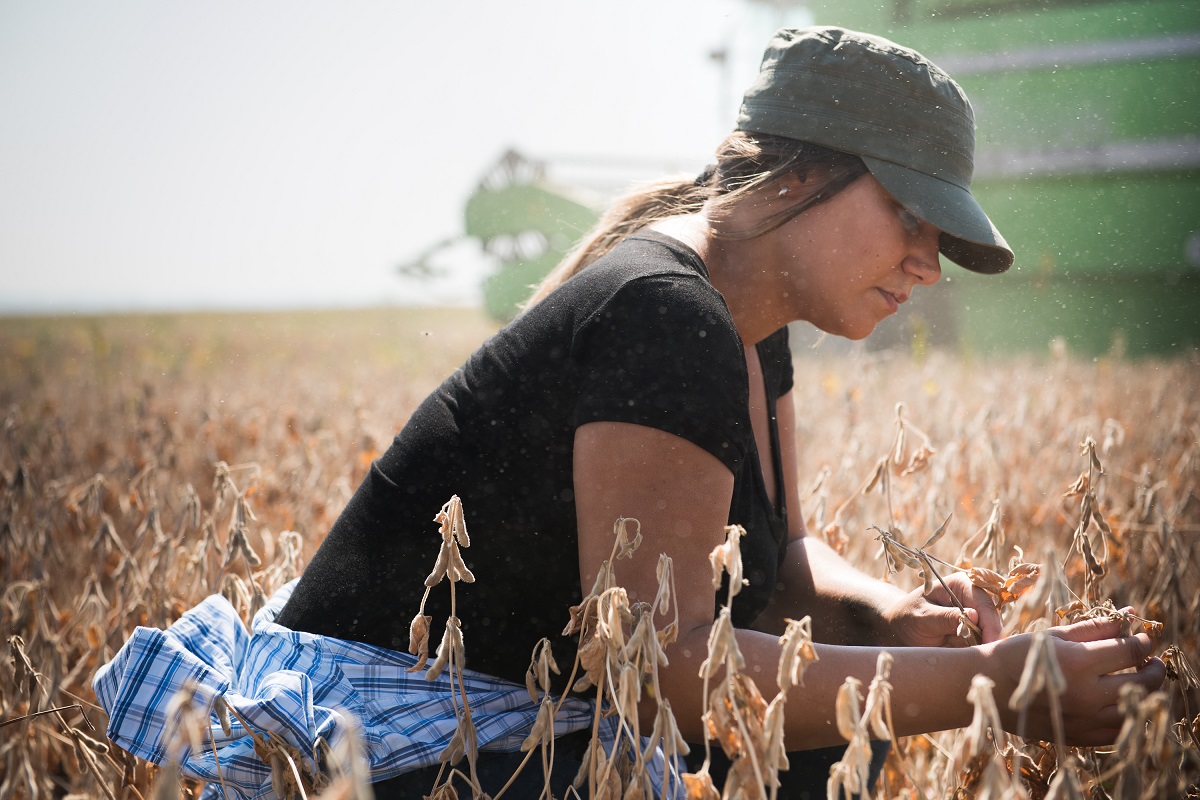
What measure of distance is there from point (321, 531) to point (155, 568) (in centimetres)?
43

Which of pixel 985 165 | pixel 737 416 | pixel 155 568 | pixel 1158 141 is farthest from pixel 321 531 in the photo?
pixel 1158 141

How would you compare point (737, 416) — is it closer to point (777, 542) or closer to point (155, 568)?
point (777, 542)

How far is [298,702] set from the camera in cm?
103

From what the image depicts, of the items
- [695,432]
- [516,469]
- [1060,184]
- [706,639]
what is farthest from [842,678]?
[1060,184]

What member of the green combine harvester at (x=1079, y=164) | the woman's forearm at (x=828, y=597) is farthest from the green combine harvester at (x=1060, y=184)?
the woman's forearm at (x=828, y=597)

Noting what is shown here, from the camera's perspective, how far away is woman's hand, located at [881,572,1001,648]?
1.16 meters

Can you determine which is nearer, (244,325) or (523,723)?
(523,723)

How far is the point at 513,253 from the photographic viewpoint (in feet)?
18.7

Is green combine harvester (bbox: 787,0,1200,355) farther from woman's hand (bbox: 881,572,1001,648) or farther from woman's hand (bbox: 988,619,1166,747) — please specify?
woman's hand (bbox: 988,619,1166,747)

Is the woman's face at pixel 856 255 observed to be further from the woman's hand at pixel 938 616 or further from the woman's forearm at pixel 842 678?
the woman's forearm at pixel 842 678

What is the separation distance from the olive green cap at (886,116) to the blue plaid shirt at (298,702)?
82 cm

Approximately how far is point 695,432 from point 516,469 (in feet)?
0.86

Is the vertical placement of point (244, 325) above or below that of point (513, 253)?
below

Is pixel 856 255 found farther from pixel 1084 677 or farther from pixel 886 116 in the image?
pixel 1084 677
